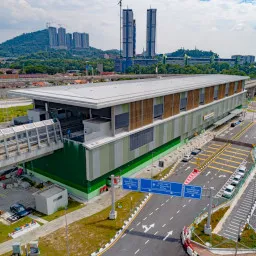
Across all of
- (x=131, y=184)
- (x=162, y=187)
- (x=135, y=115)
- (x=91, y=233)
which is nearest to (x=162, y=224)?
(x=162, y=187)

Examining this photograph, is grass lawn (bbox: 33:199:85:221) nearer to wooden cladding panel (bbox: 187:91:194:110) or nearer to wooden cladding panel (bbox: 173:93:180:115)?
wooden cladding panel (bbox: 173:93:180:115)

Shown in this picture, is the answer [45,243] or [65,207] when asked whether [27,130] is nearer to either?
[65,207]

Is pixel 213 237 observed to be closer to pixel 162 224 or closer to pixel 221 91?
pixel 162 224

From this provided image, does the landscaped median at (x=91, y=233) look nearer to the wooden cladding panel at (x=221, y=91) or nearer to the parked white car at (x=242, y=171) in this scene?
the parked white car at (x=242, y=171)

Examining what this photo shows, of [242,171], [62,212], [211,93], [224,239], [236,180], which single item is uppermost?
[211,93]

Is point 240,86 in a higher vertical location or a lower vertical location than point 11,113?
higher

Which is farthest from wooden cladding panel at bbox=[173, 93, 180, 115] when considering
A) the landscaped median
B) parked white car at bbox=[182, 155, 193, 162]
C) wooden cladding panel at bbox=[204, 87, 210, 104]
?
the landscaped median
